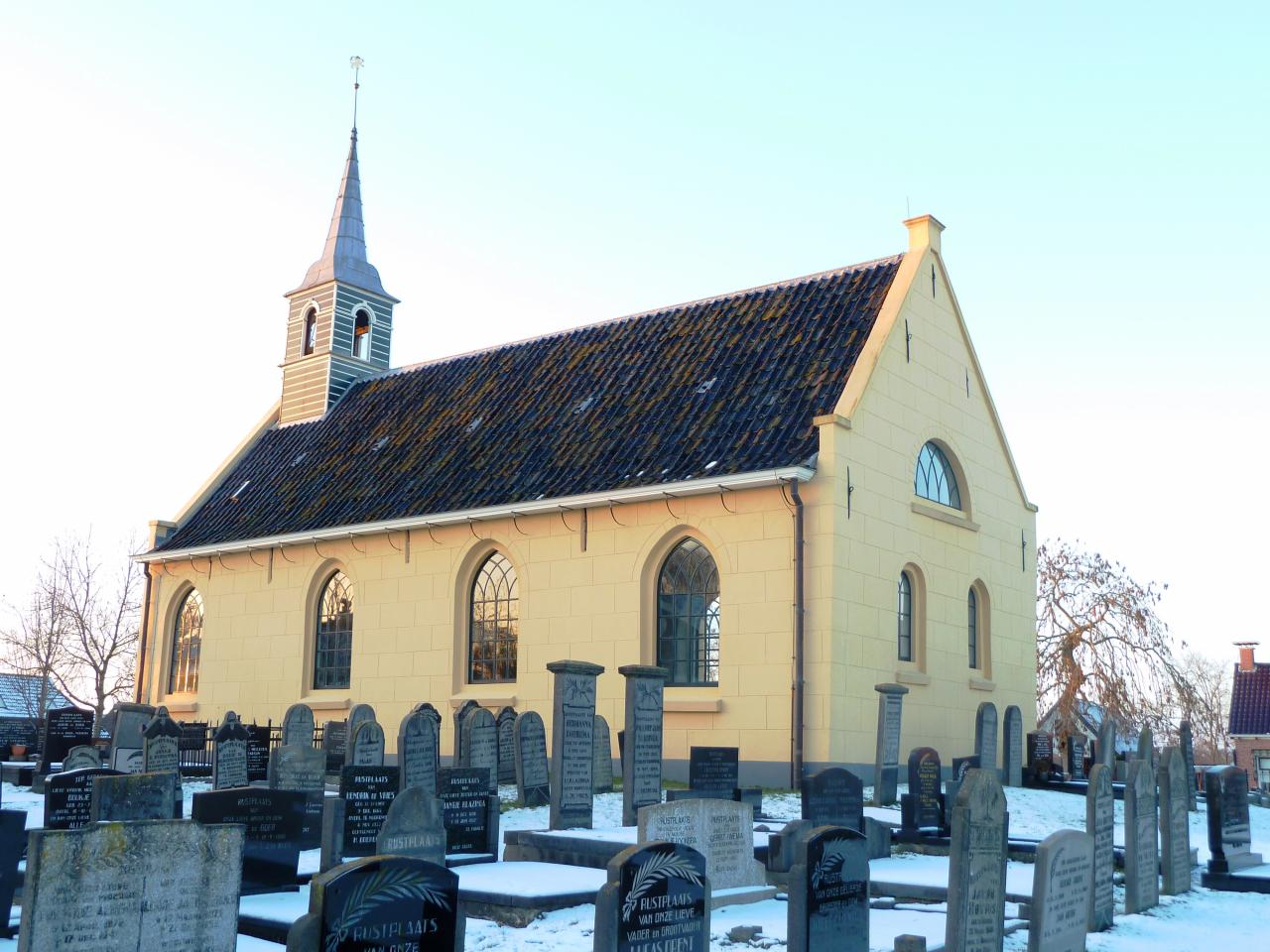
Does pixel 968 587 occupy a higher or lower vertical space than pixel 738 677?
higher

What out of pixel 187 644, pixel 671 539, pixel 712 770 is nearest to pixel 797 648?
pixel 671 539

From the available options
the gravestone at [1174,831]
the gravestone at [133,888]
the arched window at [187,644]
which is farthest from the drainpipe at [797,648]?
the arched window at [187,644]

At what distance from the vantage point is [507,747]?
781 inches

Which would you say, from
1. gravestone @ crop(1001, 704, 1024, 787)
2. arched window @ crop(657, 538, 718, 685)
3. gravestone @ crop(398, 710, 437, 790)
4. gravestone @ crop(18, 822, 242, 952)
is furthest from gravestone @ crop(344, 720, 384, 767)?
gravestone @ crop(1001, 704, 1024, 787)

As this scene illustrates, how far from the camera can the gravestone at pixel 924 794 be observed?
49.6ft

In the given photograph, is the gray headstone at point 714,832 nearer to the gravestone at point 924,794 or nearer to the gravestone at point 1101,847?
the gravestone at point 1101,847

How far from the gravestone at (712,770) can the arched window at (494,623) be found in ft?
24.0

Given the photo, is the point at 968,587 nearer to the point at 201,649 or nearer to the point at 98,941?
the point at 201,649

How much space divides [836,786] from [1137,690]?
2397 centimetres

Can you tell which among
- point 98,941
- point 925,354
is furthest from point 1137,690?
point 98,941

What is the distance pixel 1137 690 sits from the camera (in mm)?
Result: 34250

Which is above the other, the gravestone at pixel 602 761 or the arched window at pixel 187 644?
the arched window at pixel 187 644

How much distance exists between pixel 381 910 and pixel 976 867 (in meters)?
4.68

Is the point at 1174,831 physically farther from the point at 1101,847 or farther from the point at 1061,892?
the point at 1061,892
